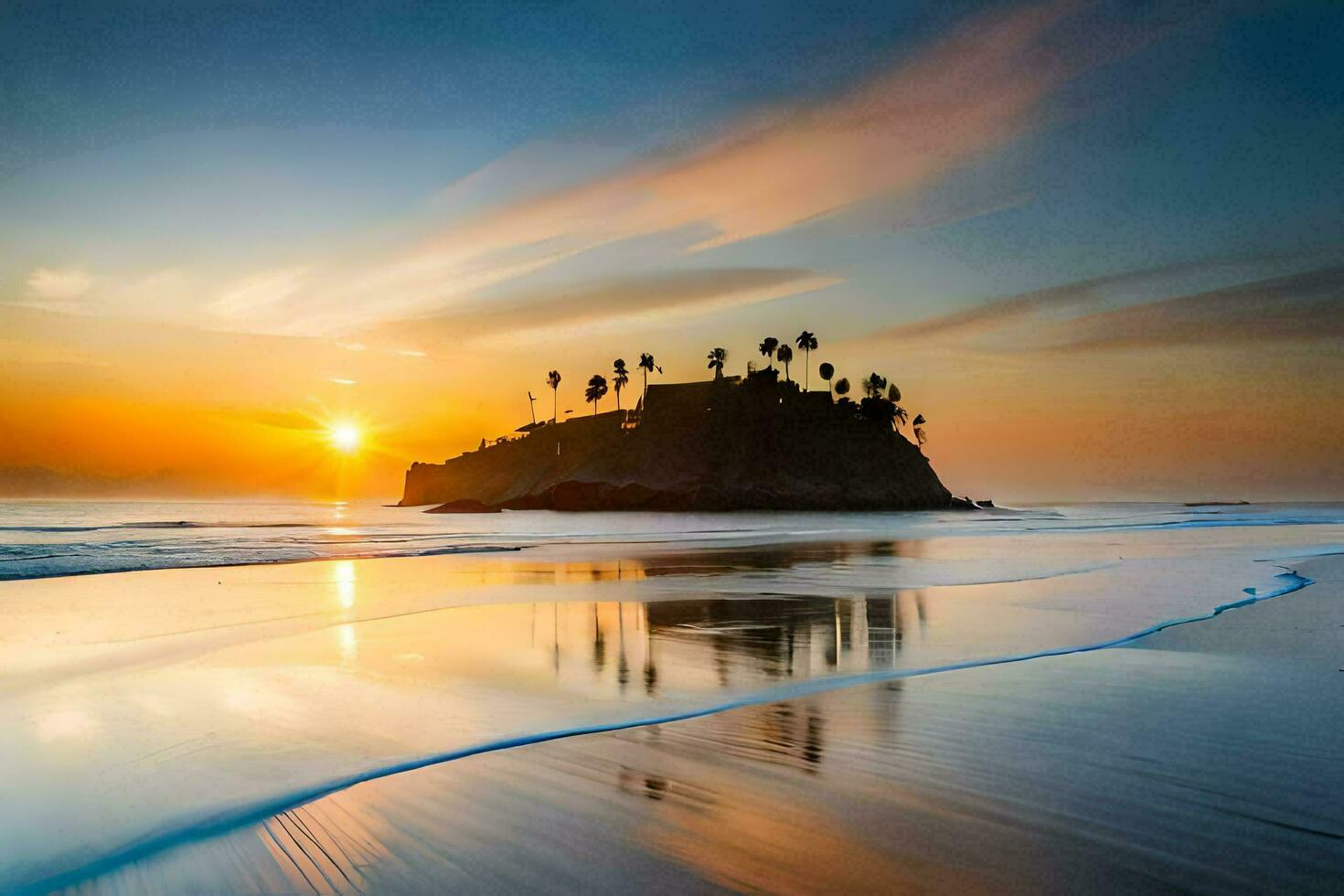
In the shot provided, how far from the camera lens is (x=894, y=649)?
10.3 m

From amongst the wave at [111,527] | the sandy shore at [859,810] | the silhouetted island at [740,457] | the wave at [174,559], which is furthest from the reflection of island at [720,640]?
the silhouetted island at [740,457]

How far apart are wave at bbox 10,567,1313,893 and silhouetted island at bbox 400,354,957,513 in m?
137

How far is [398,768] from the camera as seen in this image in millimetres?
5762

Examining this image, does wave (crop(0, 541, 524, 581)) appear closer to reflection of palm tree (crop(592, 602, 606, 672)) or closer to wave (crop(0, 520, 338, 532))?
reflection of palm tree (crop(592, 602, 606, 672))

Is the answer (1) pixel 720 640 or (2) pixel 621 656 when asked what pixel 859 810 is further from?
(1) pixel 720 640

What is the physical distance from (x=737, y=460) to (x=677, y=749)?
151883 mm

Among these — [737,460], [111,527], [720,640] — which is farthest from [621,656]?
[737,460]

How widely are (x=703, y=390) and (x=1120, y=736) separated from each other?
164m

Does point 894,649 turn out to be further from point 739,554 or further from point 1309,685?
point 739,554

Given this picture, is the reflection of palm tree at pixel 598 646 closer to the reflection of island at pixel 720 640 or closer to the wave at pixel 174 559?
the reflection of island at pixel 720 640

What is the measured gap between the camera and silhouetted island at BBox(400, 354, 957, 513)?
151 metres

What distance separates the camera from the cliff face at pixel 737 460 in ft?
493

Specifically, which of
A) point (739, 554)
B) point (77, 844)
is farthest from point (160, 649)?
point (739, 554)

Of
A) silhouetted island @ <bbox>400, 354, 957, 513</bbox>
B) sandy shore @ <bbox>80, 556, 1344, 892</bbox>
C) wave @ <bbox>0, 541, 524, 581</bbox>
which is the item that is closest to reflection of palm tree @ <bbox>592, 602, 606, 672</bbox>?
sandy shore @ <bbox>80, 556, 1344, 892</bbox>
